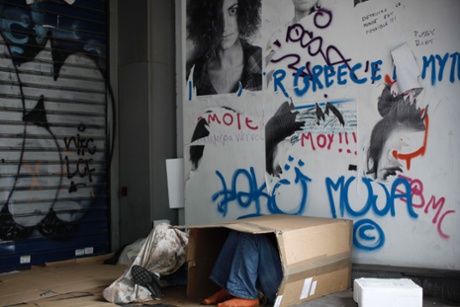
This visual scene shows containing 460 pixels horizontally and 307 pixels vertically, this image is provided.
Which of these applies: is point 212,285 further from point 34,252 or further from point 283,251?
point 34,252

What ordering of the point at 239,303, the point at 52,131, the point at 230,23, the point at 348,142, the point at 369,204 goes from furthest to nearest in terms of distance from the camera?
the point at 52,131, the point at 230,23, the point at 348,142, the point at 369,204, the point at 239,303

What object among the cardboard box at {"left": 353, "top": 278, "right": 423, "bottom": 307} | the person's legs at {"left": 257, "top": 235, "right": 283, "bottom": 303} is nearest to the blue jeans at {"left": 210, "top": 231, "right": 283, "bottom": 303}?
→ the person's legs at {"left": 257, "top": 235, "right": 283, "bottom": 303}

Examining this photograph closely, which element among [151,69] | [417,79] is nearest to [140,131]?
[151,69]

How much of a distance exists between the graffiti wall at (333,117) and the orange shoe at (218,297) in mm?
1304

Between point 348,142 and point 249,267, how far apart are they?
162 centimetres

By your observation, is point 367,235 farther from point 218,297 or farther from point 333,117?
point 218,297

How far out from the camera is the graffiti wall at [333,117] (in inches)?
195

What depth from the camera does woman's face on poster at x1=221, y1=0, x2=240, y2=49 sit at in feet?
20.5

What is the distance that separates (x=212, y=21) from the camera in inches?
253

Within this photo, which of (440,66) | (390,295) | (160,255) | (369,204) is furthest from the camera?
(369,204)

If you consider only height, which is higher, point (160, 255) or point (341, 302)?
point (160, 255)

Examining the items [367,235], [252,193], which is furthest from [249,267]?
[252,193]

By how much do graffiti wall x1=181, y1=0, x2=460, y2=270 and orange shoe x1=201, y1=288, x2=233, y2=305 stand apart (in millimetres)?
Answer: 1304

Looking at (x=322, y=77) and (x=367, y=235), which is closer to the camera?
(x=367, y=235)
